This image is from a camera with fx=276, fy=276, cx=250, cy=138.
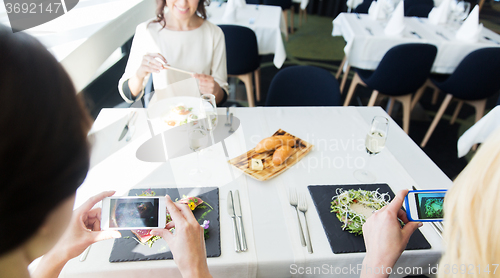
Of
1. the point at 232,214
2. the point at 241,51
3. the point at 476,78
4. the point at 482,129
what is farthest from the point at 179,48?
the point at 476,78

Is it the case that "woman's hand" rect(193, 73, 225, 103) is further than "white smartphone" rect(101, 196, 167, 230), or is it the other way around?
"woman's hand" rect(193, 73, 225, 103)

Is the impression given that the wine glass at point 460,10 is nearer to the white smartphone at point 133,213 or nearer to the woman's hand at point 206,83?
the woman's hand at point 206,83

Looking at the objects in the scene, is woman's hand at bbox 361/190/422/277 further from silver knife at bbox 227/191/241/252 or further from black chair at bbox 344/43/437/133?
black chair at bbox 344/43/437/133

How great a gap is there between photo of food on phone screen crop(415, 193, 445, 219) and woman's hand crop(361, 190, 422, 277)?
1.3 inches

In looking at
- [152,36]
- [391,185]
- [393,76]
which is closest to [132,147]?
[152,36]

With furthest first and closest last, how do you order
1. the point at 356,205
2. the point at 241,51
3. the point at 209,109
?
1. the point at 241,51
2. the point at 209,109
3. the point at 356,205

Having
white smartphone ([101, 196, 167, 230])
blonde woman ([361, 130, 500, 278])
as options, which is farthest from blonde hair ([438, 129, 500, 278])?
white smartphone ([101, 196, 167, 230])

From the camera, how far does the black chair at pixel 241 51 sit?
2.20 m

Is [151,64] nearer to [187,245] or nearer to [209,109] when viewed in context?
[209,109]

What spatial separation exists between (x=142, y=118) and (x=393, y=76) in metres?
1.83

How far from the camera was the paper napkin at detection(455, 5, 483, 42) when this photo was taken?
7.51ft

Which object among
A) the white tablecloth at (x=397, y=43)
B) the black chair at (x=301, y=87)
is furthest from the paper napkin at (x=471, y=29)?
the black chair at (x=301, y=87)

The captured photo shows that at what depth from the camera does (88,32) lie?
1745 millimetres

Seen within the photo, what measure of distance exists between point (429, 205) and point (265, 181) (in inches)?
18.3
